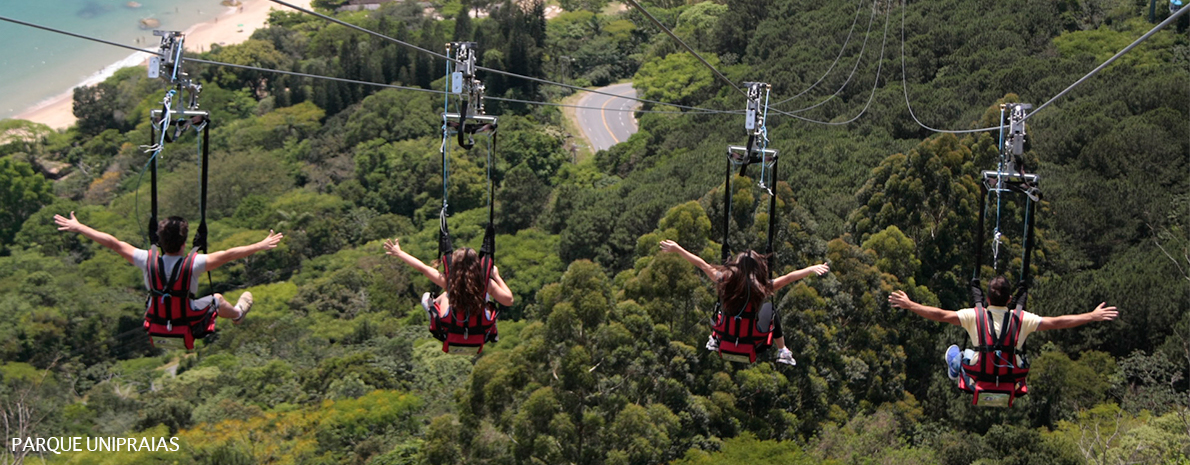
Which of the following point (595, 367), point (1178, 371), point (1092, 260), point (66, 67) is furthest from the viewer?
point (66, 67)

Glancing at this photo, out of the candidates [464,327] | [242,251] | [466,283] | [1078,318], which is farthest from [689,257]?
[242,251]

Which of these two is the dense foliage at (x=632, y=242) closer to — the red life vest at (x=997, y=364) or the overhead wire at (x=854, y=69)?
the overhead wire at (x=854, y=69)

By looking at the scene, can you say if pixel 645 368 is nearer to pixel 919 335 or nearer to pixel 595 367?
pixel 595 367

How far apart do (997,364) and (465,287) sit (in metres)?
4.74

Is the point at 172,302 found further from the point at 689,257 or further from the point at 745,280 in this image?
the point at 745,280

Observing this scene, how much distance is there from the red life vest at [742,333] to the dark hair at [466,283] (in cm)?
221

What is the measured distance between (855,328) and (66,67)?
209ft

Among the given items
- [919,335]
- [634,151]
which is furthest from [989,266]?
[634,151]

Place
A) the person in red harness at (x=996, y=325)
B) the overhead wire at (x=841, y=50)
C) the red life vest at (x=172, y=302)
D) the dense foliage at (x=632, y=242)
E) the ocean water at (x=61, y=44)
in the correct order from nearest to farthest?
the red life vest at (x=172, y=302) < the person in red harness at (x=996, y=325) < the dense foliage at (x=632, y=242) < the overhead wire at (x=841, y=50) < the ocean water at (x=61, y=44)

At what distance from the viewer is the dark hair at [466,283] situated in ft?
34.6

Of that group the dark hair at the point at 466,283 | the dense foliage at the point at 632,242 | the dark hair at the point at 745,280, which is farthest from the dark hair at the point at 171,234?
the dense foliage at the point at 632,242

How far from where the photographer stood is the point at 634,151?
64.1 metres

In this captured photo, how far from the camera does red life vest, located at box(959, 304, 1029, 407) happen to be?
35.1ft

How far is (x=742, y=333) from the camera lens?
11.3 metres
